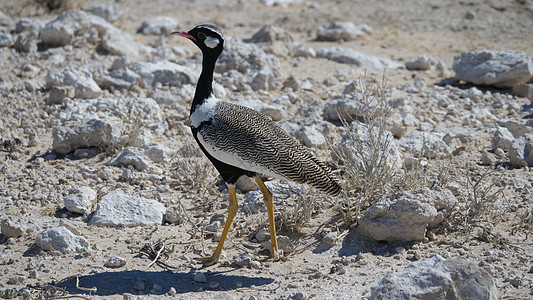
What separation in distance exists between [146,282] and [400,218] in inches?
87.8

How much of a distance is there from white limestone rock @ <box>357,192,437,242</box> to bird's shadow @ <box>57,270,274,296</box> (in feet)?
3.52

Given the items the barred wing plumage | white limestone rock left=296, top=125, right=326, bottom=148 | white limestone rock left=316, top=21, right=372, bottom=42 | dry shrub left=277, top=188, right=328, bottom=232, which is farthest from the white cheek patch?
white limestone rock left=316, top=21, right=372, bottom=42

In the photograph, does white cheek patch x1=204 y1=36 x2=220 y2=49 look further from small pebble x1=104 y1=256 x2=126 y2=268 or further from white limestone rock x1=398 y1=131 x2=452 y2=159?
white limestone rock x1=398 y1=131 x2=452 y2=159

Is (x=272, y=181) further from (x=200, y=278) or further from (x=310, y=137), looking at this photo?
(x=200, y=278)

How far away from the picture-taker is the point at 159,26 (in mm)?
11586

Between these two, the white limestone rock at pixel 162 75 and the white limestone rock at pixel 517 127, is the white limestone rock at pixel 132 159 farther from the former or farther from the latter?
the white limestone rock at pixel 517 127

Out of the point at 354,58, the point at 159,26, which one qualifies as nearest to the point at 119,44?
the point at 159,26

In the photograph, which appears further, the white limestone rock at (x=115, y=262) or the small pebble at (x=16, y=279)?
the white limestone rock at (x=115, y=262)

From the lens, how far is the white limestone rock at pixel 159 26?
11469mm

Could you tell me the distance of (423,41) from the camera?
39.2ft

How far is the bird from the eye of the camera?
205 inches

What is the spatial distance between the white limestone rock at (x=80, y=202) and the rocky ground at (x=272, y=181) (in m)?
0.02

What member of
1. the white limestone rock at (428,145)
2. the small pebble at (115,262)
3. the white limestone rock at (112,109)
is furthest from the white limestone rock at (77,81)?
the white limestone rock at (428,145)

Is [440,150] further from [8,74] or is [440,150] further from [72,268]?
[8,74]
